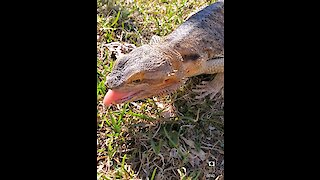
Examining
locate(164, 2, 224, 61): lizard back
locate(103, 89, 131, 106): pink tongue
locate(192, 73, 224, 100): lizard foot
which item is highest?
locate(164, 2, 224, 61): lizard back

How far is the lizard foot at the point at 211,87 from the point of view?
3.17m

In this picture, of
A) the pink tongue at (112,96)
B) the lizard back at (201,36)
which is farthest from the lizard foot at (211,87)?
the pink tongue at (112,96)

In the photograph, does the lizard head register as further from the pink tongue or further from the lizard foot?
the lizard foot

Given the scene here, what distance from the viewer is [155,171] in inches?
105

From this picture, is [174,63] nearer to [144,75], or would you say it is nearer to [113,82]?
[144,75]

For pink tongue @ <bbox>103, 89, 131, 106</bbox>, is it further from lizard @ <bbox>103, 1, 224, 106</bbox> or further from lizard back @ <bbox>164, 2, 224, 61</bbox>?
lizard back @ <bbox>164, 2, 224, 61</bbox>

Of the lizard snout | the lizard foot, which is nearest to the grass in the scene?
Answer: the lizard foot

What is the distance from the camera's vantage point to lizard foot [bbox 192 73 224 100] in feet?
10.4

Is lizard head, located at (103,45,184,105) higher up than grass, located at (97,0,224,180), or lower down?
higher up

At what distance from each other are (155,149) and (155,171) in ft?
0.51

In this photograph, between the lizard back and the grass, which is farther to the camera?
the lizard back
